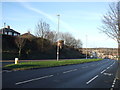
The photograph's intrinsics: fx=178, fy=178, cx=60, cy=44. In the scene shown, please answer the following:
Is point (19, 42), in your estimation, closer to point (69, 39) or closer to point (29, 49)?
point (29, 49)

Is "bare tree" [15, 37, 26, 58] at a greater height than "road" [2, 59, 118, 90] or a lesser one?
greater

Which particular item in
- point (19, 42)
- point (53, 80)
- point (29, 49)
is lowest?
point (53, 80)

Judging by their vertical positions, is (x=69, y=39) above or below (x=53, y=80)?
above

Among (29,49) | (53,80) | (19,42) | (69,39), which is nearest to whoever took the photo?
(53,80)

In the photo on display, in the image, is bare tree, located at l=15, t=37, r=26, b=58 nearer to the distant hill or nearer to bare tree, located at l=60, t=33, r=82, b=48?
the distant hill

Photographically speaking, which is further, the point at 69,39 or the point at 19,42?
the point at 69,39

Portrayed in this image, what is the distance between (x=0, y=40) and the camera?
44.1 metres

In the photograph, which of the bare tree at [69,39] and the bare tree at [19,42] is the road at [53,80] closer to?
the bare tree at [19,42]

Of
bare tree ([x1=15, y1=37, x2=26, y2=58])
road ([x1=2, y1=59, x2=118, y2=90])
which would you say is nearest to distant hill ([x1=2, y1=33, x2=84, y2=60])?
bare tree ([x1=15, y1=37, x2=26, y2=58])

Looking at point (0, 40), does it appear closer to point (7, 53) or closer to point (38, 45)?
point (7, 53)

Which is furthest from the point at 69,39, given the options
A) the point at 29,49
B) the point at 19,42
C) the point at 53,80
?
the point at 53,80

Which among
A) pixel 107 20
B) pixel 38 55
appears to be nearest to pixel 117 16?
Answer: pixel 107 20

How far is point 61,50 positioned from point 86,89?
5847 cm

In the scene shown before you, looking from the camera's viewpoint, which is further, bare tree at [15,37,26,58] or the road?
bare tree at [15,37,26,58]
